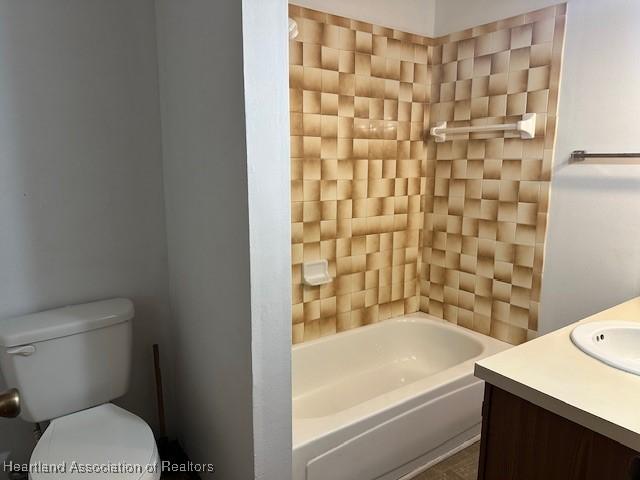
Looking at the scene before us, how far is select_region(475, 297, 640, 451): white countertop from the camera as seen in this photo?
3.24 feet

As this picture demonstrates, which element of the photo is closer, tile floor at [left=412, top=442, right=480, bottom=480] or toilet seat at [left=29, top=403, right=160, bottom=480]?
toilet seat at [left=29, top=403, right=160, bottom=480]

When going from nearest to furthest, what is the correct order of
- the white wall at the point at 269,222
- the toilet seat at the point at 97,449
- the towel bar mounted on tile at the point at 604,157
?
the white wall at the point at 269,222
the toilet seat at the point at 97,449
the towel bar mounted on tile at the point at 604,157

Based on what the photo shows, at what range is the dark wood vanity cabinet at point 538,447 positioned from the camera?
101 centimetres

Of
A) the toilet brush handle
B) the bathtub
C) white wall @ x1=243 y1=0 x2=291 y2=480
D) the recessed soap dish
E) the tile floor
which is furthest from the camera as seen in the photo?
the recessed soap dish

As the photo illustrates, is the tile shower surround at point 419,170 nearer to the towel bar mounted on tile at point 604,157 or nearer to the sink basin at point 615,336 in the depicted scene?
the towel bar mounted on tile at point 604,157

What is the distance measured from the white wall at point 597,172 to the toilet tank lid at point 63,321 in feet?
6.67

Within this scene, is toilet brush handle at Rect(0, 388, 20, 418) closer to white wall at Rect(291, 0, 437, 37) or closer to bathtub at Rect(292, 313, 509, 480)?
bathtub at Rect(292, 313, 509, 480)

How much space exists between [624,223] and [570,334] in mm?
877

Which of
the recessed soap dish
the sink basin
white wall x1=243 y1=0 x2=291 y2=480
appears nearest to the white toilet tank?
white wall x1=243 y1=0 x2=291 y2=480

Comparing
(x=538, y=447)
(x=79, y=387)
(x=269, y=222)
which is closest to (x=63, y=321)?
(x=79, y=387)

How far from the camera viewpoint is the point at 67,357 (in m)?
1.71

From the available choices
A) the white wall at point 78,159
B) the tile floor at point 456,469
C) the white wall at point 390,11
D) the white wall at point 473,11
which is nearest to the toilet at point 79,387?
the white wall at point 78,159

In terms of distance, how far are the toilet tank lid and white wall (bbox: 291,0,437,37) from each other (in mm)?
1639

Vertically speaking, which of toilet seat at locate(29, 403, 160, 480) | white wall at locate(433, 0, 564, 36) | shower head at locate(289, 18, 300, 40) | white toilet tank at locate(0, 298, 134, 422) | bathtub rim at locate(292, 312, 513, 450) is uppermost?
white wall at locate(433, 0, 564, 36)
